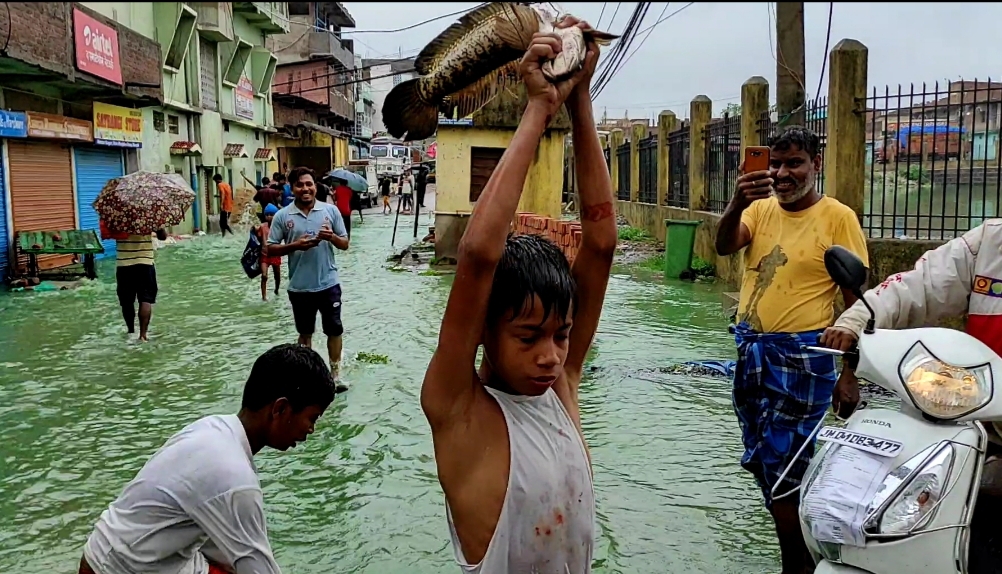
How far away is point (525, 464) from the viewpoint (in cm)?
177

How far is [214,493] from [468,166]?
1280 centimetres

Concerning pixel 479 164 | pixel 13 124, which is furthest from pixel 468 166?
pixel 13 124

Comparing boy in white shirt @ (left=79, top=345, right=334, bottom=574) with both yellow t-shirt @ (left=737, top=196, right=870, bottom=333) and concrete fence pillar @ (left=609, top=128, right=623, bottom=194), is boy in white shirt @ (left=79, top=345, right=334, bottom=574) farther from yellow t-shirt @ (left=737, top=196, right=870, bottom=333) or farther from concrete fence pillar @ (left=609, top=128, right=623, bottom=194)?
concrete fence pillar @ (left=609, top=128, right=623, bottom=194)

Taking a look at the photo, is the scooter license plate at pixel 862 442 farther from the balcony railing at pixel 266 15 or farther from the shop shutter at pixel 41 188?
the balcony railing at pixel 266 15

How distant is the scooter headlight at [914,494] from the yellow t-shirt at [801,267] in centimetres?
131

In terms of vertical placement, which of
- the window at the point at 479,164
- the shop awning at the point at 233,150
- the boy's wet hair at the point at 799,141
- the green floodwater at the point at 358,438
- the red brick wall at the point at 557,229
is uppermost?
the shop awning at the point at 233,150

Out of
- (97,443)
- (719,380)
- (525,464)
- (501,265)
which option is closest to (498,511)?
(525,464)

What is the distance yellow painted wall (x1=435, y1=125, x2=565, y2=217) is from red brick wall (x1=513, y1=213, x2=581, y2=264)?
59.9 inches

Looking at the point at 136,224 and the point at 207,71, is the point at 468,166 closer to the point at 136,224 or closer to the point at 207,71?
the point at 136,224

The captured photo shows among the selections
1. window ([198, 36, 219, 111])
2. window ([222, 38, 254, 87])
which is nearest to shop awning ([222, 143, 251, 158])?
window ([198, 36, 219, 111])

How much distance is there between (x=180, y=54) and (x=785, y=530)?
76.2 feet

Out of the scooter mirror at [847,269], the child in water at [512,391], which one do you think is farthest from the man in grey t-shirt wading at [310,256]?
the child in water at [512,391]

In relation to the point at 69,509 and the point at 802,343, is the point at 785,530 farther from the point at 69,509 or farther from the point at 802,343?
the point at 69,509

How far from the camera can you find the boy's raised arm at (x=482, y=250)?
165 cm
